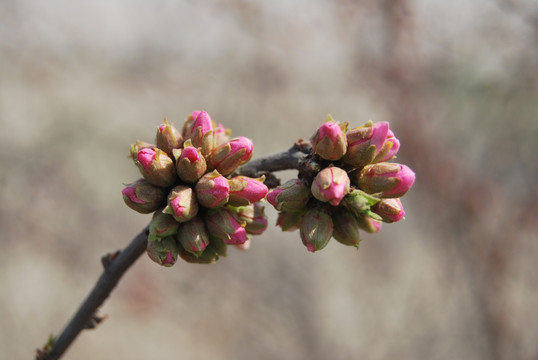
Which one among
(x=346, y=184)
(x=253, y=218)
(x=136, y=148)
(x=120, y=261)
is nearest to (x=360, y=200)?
(x=346, y=184)

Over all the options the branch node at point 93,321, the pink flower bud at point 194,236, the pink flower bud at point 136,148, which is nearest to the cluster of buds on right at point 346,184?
the pink flower bud at point 194,236

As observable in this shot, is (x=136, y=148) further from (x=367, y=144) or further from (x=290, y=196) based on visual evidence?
(x=367, y=144)

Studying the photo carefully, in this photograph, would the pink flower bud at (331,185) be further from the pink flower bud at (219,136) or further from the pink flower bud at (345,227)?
the pink flower bud at (219,136)

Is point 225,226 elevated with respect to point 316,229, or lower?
lower

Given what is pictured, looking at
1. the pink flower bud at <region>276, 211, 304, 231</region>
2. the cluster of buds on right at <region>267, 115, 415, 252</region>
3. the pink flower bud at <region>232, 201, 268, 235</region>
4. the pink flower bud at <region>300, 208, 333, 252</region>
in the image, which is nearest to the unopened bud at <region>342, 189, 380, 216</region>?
the cluster of buds on right at <region>267, 115, 415, 252</region>

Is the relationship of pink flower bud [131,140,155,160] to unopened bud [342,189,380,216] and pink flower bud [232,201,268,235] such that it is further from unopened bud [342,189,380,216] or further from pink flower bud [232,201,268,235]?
unopened bud [342,189,380,216]

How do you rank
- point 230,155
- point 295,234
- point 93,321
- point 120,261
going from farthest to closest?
point 295,234 < point 93,321 < point 120,261 < point 230,155
